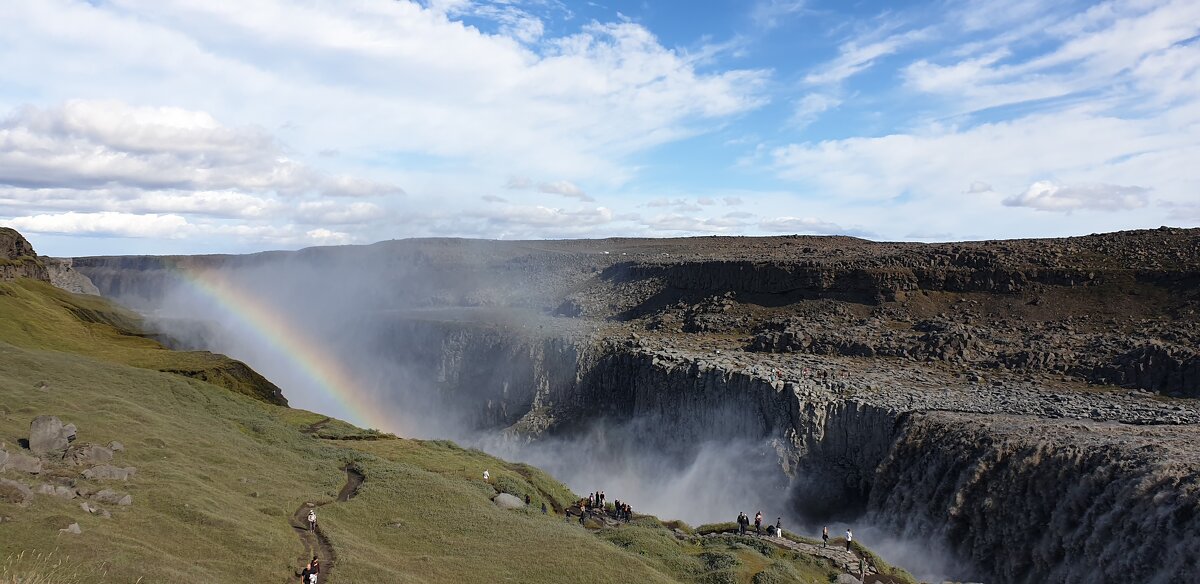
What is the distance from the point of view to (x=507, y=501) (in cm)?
4550

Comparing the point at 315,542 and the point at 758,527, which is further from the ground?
the point at 315,542

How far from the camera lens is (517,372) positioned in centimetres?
9175

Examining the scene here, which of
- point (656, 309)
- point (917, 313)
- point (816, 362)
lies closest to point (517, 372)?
point (656, 309)

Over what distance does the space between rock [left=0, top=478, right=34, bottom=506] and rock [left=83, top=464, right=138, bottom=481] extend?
202 inches

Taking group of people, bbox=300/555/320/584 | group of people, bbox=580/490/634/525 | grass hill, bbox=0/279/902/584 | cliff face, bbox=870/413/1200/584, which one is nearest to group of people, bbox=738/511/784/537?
grass hill, bbox=0/279/902/584

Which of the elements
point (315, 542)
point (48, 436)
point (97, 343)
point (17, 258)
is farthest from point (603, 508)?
point (17, 258)

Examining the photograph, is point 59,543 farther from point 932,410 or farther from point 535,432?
point 535,432

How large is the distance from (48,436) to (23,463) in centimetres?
444

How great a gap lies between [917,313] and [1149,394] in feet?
83.5

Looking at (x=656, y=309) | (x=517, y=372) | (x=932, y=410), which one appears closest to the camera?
(x=932, y=410)

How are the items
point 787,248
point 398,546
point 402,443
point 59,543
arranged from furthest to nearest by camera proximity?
point 787,248 < point 402,443 < point 398,546 < point 59,543

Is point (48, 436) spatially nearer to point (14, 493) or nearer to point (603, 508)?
point (14, 493)

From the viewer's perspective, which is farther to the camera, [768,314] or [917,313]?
[768,314]

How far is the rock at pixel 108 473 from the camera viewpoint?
3156 centimetres
